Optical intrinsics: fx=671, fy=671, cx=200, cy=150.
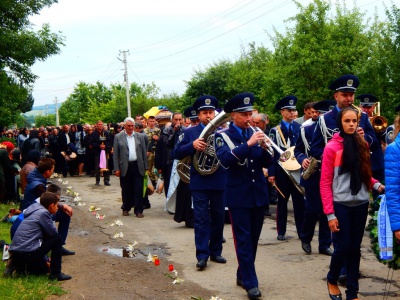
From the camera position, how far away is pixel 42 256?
838cm

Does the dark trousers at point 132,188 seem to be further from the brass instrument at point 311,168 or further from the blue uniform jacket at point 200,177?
the brass instrument at point 311,168

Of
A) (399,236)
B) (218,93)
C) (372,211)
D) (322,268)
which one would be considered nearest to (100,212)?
(322,268)

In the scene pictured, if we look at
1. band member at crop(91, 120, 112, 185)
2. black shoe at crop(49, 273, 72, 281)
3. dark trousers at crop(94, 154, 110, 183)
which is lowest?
black shoe at crop(49, 273, 72, 281)

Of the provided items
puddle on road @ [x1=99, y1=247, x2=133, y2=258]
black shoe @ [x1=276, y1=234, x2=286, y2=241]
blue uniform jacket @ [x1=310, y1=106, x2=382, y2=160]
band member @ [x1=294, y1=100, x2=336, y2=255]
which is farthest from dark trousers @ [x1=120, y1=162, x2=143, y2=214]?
blue uniform jacket @ [x1=310, y1=106, x2=382, y2=160]

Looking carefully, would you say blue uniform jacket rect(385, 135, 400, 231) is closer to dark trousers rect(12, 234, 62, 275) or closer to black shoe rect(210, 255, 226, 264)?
black shoe rect(210, 255, 226, 264)

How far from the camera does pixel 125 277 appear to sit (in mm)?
8570

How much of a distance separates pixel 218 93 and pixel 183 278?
107 feet

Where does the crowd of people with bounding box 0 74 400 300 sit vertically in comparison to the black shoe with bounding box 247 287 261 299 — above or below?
above

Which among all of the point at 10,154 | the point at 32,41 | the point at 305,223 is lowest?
the point at 305,223

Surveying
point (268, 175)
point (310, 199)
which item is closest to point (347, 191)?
point (310, 199)

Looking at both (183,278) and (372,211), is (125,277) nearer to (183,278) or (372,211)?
(183,278)

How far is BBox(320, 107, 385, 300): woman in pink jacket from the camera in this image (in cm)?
662

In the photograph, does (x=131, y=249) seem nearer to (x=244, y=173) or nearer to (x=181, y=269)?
(x=181, y=269)

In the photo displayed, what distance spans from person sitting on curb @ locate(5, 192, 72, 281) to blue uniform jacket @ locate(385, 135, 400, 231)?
424 centimetres
